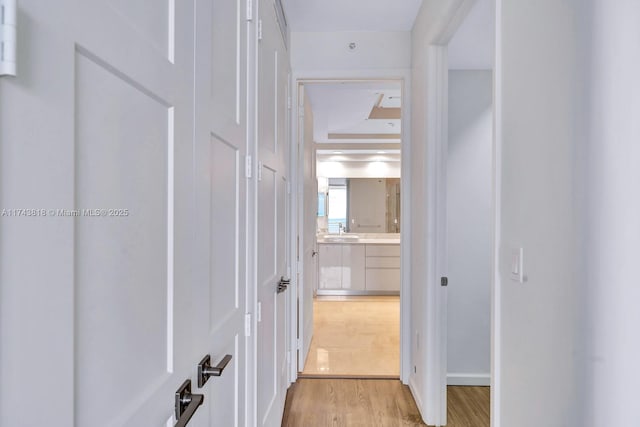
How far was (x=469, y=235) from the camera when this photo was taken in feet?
9.82

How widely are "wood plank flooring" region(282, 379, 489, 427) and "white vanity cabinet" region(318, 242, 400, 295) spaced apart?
9.43 ft

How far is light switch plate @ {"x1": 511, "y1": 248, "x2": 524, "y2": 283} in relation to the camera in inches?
47.1

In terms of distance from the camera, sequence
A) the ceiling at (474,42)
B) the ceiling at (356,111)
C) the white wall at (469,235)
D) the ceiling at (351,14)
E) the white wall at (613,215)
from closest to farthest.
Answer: the white wall at (613,215) → the ceiling at (474,42) → the ceiling at (351,14) → the white wall at (469,235) → the ceiling at (356,111)

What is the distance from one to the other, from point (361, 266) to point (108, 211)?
5.37 meters

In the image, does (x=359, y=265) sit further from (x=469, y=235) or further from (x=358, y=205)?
(x=469, y=235)

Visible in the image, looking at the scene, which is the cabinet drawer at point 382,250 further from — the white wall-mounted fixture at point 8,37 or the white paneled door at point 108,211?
the white wall-mounted fixture at point 8,37

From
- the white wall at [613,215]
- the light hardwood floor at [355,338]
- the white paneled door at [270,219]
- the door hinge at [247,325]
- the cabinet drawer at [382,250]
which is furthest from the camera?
the cabinet drawer at [382,250]

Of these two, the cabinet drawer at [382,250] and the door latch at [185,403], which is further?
the cabinet drawer at [382,250]

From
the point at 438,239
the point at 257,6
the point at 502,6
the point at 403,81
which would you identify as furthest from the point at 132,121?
the point at 403,81

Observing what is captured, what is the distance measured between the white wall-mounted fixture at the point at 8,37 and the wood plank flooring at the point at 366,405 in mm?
2408

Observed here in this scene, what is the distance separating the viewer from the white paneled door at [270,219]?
65.9 inches

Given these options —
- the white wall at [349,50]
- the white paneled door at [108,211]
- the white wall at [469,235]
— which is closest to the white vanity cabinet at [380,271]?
the white wall at [469,235]

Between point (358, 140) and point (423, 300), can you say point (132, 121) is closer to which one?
point (423, 300)

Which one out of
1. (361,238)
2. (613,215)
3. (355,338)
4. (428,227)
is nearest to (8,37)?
(613,215)
